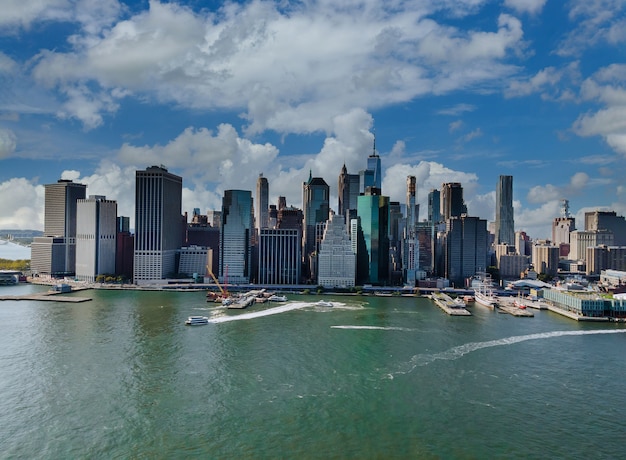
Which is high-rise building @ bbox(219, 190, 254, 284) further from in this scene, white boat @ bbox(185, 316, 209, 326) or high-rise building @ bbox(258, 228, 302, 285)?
white boat @ bbox(185, 316, 209, 326)

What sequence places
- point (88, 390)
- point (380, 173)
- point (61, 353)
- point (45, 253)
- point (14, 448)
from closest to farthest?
point (14, 448) < point (88, 390) < point (61, 353) < point (45, 253) < point (380, 173)

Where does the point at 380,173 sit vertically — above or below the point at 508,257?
above

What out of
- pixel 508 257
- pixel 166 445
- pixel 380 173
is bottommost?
pixel 166 445

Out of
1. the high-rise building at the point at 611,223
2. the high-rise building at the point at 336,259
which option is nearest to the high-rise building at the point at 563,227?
the high-rise building at the point at 611,223

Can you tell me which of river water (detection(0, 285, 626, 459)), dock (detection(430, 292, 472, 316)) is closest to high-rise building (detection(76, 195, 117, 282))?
river water (detection(0, 285, 626, 459))

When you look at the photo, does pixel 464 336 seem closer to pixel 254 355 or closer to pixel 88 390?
pixel 254 355

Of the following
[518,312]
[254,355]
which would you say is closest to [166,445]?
[254,355]
